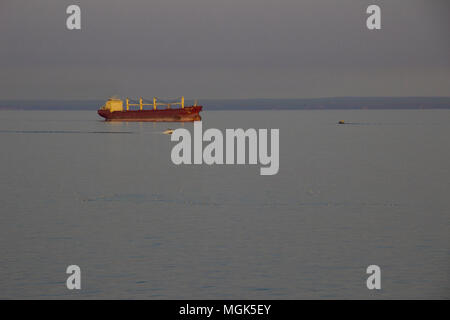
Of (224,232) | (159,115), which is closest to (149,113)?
(159,115)

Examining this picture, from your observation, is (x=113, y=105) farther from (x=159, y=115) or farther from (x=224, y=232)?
(x=224, y=232)

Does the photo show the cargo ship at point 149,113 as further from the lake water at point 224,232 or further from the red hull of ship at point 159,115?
the lake water at point 224,232

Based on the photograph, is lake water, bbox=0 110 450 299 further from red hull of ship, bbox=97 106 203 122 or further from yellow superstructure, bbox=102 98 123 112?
yellow superstructure, bbox=102 98 123 112

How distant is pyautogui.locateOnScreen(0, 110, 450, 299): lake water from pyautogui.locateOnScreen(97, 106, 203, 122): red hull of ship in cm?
10467

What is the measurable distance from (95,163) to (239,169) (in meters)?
13.4

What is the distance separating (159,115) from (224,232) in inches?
5671

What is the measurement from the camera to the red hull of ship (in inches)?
6383

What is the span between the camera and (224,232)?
29.1 metres

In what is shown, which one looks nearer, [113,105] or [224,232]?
[224,232]

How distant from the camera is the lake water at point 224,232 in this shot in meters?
21.0

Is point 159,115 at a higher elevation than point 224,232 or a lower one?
higher

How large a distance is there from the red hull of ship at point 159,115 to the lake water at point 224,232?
105 meters
